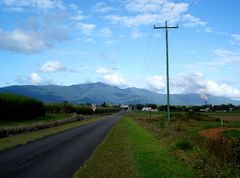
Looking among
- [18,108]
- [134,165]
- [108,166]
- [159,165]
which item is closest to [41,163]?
[108,166]

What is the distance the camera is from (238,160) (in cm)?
1361

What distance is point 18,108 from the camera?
60531mm

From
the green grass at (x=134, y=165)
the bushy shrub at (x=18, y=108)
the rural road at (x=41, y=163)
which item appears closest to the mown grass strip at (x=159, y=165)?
the green grass at (x=134, y=165)

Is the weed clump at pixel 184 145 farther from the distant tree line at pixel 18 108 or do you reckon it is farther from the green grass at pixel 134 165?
the distant tree line at pixel 18 108

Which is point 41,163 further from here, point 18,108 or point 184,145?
point 18,108

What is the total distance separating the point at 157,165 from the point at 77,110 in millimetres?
109663

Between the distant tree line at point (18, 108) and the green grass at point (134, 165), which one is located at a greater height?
the distant tree line at point (18, 108)

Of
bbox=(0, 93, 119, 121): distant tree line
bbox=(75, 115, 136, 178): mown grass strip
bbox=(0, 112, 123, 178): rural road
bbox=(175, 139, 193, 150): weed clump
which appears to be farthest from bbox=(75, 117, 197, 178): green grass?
bbox=(0, 93, 119, 121): distant tree line

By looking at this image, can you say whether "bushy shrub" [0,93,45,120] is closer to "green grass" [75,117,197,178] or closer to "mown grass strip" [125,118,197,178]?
"green grass" [75,117,197,178]

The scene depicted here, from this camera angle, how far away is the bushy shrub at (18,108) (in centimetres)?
5569

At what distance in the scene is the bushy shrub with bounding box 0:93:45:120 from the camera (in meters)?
55.7

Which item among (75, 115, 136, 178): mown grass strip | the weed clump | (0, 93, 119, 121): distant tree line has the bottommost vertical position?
(75, 115, 136, 178): mown grass strip

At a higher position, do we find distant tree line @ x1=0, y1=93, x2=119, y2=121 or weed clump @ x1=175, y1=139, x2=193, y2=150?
distant tree line @ x1=0, y1=93, x2=119, y2=121

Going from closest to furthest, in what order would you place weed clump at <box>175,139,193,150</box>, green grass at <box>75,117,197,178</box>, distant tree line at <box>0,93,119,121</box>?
green grass at <box>75,117,197,178</box> → weed clump at <box>175,139,193,150</box> → distant tree line at <box>0,93,119,121</box>
